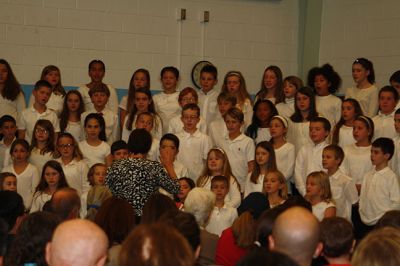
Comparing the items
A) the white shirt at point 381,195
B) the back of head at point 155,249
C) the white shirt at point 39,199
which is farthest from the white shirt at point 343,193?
the back of head at point 155,249

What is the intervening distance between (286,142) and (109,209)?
421 cm

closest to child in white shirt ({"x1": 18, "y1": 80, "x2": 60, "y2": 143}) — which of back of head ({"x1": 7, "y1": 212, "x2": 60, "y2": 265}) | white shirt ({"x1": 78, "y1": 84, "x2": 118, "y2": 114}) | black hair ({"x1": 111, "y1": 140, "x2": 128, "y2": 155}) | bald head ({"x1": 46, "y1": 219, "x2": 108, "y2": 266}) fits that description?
white shirt ({"x1": 78, "y1": 84, "x2": 118, "y2": 114})

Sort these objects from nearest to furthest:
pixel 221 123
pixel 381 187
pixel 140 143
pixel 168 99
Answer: pixel 140 143, pixel 381 187, pixel 221 123, pixel 168 99

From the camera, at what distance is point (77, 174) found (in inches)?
366

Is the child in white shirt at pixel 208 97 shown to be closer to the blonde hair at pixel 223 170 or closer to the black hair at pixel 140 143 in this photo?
the blonde hair at pixel 223 170

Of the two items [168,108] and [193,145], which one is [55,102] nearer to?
[168,108]

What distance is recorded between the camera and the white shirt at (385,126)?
953cm

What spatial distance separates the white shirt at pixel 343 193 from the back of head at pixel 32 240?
4.63m

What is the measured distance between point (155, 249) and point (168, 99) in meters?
7.49

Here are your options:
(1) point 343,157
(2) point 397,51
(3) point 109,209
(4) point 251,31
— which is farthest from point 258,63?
(3) point 109,209

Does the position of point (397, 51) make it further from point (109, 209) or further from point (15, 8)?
point (109, 209)

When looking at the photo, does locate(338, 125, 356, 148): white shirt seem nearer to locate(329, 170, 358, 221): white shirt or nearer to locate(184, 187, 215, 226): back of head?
locate(329, 170, 358, 221): white shirt

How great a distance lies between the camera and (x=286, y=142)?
9.62m

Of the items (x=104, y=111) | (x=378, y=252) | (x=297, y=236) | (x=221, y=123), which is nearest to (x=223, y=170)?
(x=221, y=123)
